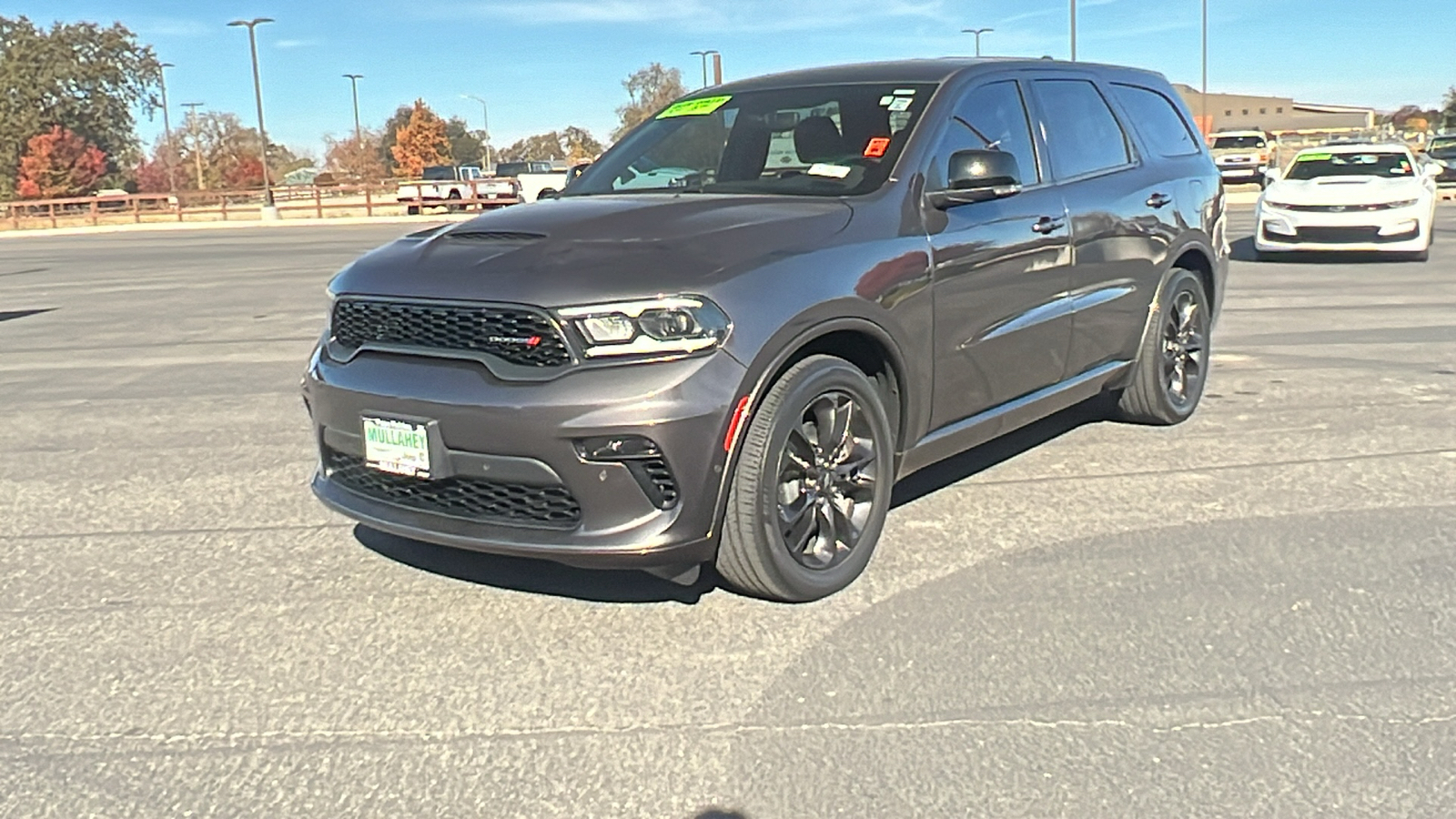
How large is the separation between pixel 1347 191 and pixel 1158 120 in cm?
896

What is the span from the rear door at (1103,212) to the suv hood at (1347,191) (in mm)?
→ 9138

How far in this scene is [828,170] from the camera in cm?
450

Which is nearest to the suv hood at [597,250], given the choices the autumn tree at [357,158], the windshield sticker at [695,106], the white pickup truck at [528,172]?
the windshield sticker at [695,106]

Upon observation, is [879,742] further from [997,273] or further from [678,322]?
[997,273]

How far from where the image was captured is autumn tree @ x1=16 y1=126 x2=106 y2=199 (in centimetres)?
6606

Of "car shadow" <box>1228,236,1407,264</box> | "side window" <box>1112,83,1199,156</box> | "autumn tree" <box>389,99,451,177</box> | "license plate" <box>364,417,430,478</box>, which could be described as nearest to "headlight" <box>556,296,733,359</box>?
"license plate" <box>364,417,430,478</box>

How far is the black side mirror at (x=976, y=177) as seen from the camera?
4324 millimetres

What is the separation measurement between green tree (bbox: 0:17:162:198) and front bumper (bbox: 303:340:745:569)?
7564 cm

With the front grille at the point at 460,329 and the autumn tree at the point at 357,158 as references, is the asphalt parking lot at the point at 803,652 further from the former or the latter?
the autumn tree at the point at 357,158

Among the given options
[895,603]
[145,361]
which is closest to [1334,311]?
[895,603]

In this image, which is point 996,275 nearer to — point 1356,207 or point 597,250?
point 597,250

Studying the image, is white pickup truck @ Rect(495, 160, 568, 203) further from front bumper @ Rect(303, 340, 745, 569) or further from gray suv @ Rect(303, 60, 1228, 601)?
front bumper @ Rect(303, 340, 745, 569)

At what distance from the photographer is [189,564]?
4.48 meters

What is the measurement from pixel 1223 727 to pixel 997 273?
2028 mm
